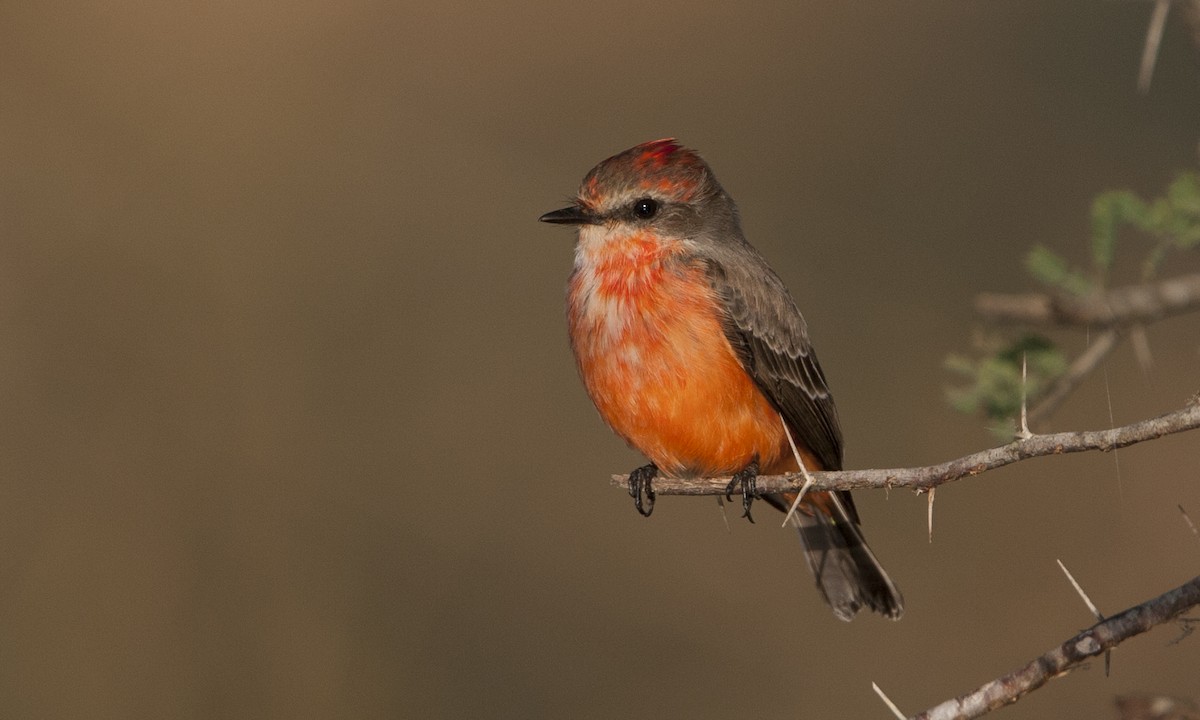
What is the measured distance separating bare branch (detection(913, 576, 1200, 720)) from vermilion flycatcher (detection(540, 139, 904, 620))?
7.07ft

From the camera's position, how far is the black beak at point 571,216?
624cm

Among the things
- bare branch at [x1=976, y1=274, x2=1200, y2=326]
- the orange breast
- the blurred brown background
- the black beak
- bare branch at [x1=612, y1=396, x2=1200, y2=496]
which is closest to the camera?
bare branch at [x1=612, y1=396, x2=1200, y2=496]

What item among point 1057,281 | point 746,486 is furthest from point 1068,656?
point 746,486

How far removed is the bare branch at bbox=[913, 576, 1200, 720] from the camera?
313 centimetres

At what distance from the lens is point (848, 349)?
10.2m

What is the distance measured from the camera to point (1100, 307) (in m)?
3.94

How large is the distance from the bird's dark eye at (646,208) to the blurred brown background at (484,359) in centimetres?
362

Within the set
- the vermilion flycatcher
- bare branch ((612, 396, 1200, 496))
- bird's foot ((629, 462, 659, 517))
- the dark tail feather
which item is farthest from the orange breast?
bare branch ((612, 396, 1200, 496))

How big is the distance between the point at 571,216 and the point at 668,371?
3.32ft

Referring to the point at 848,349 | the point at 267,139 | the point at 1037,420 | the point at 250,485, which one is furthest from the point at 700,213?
the point at 267,139

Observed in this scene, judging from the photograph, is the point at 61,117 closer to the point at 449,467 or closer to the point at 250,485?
the point at 250,485

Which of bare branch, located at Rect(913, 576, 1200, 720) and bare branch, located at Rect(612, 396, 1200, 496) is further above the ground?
bare branch, located at Rect(612, 396, 1200, 496)

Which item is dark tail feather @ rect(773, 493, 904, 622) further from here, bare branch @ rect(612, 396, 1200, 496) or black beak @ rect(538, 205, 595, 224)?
bare branch @ rect(612, 396, 1200, 496)

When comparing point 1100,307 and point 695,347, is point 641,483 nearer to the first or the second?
point 695,347
